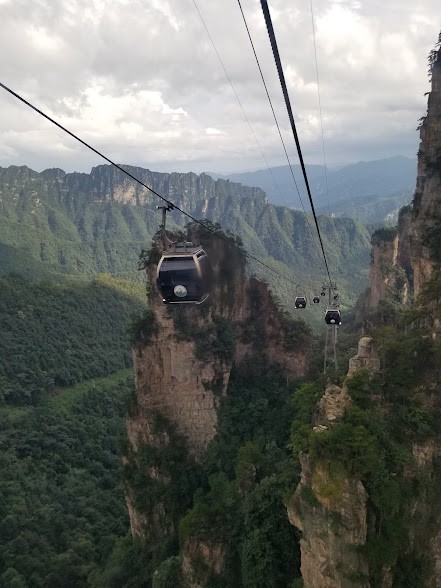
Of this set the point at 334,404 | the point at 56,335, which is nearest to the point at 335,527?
the point at 334,404

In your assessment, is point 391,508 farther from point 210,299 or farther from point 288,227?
point 288,227

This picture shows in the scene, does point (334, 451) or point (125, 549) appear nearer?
point (334, 451)

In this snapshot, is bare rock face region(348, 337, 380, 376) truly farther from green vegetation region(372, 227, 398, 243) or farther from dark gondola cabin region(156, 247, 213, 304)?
green vegetation region(372, 227, 398, 243)

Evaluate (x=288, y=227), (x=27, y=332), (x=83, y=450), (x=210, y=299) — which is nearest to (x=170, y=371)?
(x=210, y=299)

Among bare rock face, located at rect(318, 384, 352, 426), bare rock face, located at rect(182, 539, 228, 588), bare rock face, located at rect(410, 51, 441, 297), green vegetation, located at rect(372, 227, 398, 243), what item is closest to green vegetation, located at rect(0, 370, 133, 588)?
bare rock face, located at rect(182, 539, 228, 588)

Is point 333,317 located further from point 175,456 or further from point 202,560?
point 175,456

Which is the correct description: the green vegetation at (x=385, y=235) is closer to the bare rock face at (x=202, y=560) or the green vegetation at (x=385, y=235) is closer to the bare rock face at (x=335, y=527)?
the bare rock face at (x=202, y=560)

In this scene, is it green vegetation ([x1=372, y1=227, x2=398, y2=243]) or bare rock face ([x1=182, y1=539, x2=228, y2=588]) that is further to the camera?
green vegetation ([x1=372, y1=227, x2=398, y2=243])
